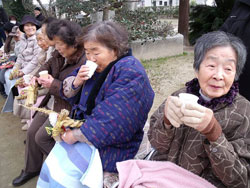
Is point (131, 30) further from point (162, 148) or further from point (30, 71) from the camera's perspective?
point (162, 148)

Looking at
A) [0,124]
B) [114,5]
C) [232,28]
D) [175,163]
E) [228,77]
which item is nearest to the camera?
[228,77]

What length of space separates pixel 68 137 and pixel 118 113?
495 millimetres

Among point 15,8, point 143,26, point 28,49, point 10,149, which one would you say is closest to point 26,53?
point 28,49

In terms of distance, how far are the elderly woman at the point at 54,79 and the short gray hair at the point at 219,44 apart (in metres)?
1.35

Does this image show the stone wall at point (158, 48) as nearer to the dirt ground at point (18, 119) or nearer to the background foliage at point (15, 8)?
the dirt ground at point (18, 119)

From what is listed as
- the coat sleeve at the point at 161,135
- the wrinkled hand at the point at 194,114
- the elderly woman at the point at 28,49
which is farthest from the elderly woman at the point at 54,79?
the wrinkled hand at the point at 194,114

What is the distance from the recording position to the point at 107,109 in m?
1.60

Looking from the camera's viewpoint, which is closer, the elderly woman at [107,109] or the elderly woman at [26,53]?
the elderly woman at [107,109]

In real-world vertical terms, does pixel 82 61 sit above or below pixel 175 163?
above

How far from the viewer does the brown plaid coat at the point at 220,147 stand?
3.73 feet

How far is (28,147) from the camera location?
2508 millimetres

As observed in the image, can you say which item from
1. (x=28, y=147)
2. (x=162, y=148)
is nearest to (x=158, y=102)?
(x=28, y=147)

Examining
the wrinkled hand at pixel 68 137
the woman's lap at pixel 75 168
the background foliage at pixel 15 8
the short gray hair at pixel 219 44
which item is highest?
the background foliage at pixel 15 8

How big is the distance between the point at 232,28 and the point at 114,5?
665 cm
